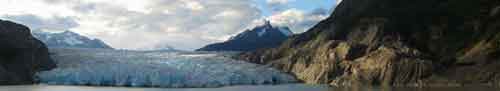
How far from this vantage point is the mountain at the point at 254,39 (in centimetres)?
16162

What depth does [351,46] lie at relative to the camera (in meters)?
75.6

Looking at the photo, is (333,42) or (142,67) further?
(333,42)

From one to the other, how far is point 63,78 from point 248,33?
118744 mm

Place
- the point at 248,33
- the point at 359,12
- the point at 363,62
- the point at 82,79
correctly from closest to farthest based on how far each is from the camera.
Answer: the point at 82,79
the point at 363,62
the point at 359,12
the point at 248,33

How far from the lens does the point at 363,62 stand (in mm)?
72000

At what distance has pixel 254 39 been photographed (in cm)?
17838

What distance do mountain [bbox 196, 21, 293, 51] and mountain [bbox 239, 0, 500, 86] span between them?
67.6 meters

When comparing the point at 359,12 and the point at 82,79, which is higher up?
the point at 359,12

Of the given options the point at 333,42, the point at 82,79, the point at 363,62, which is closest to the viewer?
the point at 82,79

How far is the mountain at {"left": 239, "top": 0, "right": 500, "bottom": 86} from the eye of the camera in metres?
68.1

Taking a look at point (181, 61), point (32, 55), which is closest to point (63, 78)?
point (32, 55)

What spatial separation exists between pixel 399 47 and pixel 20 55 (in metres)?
35.0

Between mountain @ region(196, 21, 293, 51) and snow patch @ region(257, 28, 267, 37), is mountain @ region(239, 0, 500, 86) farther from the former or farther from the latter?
snow patch @ region(257, 28, 267, 37)

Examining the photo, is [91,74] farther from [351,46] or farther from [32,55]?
[351,46]
